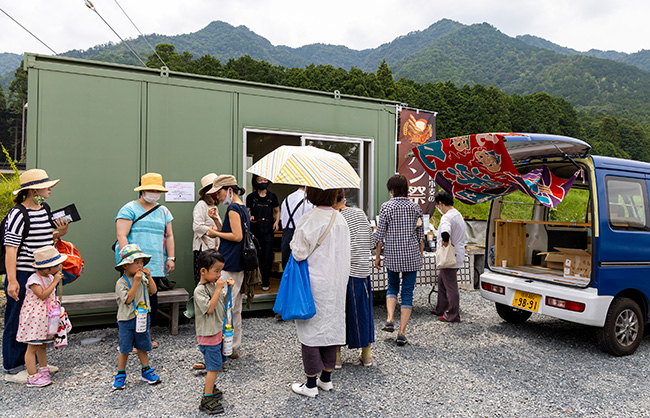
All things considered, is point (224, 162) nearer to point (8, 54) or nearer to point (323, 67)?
point (323, 67)

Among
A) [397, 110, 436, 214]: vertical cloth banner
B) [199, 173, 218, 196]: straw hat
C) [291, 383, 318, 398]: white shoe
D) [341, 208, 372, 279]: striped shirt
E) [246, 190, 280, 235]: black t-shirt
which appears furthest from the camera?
[397, 110, 436, 214]: vertical cloth banner

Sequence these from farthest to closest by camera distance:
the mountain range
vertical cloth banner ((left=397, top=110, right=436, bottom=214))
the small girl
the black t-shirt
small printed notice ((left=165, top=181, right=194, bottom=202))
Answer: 1. the mountain range
2. vertical cloth banner ((left=397, top=110, right=436, bottom=214))
3. the black t-shirt
4. small printed notice ((left=165, top=181, right=194, bottom=202))
5. the small girl

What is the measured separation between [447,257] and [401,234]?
3.95ft

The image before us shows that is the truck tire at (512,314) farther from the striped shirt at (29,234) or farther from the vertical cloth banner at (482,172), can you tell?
the striped shirt at (29,234)

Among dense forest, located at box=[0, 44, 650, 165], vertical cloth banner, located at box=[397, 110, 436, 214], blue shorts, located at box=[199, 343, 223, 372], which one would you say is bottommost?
blue shorts, located at box=[199, 343, 223, 372]

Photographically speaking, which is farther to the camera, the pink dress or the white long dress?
the pink dress

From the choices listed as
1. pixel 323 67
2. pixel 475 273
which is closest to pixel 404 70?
pixel 323 67

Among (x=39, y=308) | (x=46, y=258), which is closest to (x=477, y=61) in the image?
(x=46, y=258)

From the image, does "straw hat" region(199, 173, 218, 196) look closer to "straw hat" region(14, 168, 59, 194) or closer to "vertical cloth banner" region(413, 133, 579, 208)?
"straw hat" region(14, 168, 59, 194)

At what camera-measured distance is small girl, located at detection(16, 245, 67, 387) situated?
11.0 feet

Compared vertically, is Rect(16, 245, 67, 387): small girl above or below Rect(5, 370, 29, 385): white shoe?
above

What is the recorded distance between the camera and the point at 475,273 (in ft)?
26.1

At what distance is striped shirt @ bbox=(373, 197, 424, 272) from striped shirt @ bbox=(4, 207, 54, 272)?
308cm

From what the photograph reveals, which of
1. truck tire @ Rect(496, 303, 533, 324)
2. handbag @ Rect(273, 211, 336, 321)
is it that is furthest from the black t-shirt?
truck tire @ Rect(496, 303, 533, 324)
